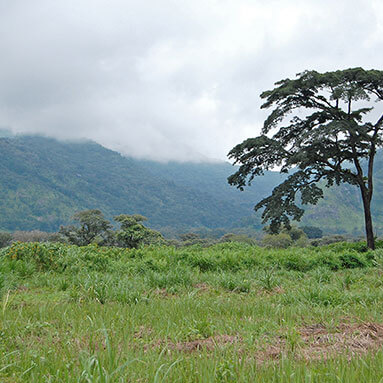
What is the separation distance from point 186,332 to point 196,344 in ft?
0.94

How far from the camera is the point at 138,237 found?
3822cm

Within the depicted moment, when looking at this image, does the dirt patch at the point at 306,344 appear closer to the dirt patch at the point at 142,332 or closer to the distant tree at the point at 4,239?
the dirt patch at the point at 142,332

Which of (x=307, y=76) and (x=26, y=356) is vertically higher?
(x=307, y=76)

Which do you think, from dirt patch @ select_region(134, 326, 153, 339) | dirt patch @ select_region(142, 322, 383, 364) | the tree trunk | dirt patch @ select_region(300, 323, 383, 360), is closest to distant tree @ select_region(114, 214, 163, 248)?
the tree trunk

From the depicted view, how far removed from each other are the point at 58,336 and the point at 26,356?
0.80 m

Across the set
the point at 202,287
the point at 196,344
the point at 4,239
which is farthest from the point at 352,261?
the point at 4,239

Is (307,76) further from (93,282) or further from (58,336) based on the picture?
(58,336)

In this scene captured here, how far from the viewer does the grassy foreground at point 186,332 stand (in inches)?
86.3

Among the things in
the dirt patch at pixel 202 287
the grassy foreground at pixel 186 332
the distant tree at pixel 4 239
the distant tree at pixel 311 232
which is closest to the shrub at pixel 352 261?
the grassy foreground at pixel 186 332

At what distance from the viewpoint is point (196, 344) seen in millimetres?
3129

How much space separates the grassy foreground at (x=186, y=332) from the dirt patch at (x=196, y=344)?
1 cm

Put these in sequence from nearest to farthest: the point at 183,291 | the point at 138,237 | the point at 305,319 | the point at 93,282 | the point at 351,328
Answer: the point at 351,328 → the point at 305,319 → the point at 93,282 → the point at 183,291 → the point at 138,237

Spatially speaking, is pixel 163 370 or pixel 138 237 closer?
pixel 163 370

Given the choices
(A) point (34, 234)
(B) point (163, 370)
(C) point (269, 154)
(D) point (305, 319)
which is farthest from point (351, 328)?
(A) point (34, 234)
